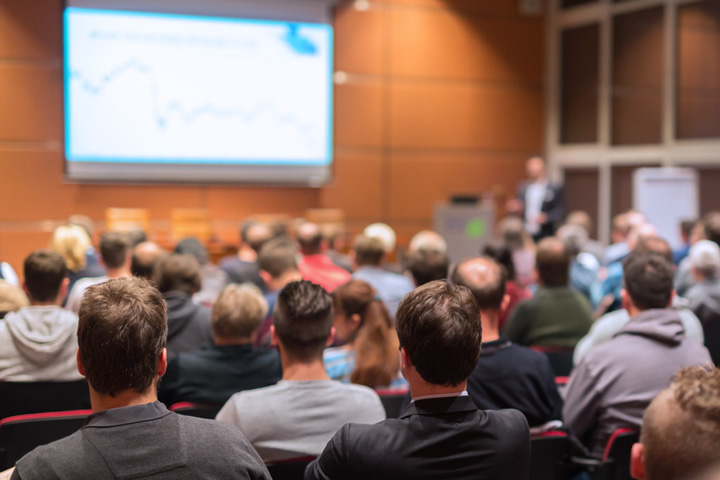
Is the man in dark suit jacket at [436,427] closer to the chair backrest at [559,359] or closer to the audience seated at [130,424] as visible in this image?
the audience seated at [130,424]

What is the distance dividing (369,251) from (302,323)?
2442mm

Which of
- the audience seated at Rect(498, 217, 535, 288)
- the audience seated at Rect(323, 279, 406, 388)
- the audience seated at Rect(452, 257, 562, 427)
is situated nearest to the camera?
the audience seated at Rect(452, 257, 562, 427)

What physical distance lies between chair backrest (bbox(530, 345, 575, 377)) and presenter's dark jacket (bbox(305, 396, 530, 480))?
6.78 ft

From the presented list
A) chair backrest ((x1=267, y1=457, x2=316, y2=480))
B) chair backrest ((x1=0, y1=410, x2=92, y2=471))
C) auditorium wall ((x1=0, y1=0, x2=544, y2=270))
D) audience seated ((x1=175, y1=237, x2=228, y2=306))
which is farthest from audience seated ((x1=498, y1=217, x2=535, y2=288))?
chair backrest ((x1=0, y1=410, x2=92, y2=471))

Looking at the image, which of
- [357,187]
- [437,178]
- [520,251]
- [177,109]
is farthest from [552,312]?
[437,178]

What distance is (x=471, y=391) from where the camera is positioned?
8.29ft

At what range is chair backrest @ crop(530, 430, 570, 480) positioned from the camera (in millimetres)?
2395

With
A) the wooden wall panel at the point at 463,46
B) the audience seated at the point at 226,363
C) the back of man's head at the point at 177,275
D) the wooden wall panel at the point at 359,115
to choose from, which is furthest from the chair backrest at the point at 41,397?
the wooden wall panel at the point at 463,46

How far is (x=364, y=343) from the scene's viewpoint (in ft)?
10.3

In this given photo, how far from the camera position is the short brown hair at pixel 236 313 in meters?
2.89

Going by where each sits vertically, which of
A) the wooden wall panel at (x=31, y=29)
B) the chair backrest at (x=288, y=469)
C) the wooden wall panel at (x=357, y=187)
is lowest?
the chair backrest at (x=288, y=469)

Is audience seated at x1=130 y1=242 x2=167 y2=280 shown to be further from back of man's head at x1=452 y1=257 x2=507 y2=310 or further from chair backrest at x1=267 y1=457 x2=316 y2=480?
chair backrest at x1=267 y1=457 x2=316 y2=480

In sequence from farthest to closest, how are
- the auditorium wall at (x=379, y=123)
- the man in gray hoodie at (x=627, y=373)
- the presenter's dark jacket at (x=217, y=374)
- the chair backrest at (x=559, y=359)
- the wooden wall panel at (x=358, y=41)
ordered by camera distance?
the wooden wall panel at (x=358, y=41)
the auditorium wall at (x=379, y=123)
the chair backrest at (x=559, y=359)
the presenter's dark jacket at (x=217, y=374)
the man in gray hoodie at (x=627, y=373)

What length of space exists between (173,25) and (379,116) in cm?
268
